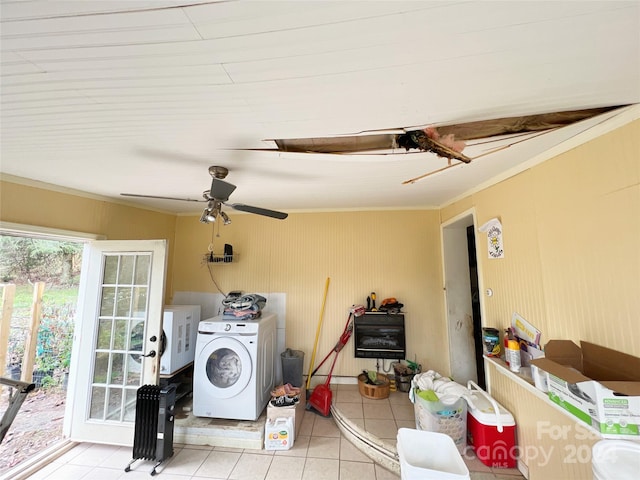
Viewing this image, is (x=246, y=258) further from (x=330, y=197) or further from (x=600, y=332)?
(x=600, y=332)

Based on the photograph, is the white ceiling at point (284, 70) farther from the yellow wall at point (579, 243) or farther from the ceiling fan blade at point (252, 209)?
the ceiling fan blade at point (252, 209)

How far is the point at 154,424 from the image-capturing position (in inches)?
87.0

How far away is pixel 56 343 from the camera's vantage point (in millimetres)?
3312

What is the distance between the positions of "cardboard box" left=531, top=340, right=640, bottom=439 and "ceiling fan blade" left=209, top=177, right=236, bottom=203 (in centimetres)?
226

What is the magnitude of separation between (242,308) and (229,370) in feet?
2.11

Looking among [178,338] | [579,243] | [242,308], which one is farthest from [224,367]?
[579,243]

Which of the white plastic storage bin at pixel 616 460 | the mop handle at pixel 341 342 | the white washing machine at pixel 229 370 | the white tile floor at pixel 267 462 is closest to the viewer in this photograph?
the white plastic storage bin at pixel 616 460

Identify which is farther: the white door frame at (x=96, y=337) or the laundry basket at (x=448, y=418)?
the white door frame at (x=96, y=337)

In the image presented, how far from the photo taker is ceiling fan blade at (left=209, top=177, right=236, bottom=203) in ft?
5.67

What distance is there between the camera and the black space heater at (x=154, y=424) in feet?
7.08

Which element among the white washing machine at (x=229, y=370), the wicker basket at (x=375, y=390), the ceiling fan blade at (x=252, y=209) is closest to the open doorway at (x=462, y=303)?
the wicker basket at (x=375, y=390)

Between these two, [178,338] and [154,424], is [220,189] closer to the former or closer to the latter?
[178,338]

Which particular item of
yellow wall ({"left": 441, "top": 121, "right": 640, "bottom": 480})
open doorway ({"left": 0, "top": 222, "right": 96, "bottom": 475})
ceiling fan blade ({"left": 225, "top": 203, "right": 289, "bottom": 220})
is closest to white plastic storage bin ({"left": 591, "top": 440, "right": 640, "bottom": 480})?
yellow wall ({"left": 441, "top": 121, "right": 640, "bottom": 480})

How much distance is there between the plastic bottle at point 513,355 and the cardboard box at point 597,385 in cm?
42
